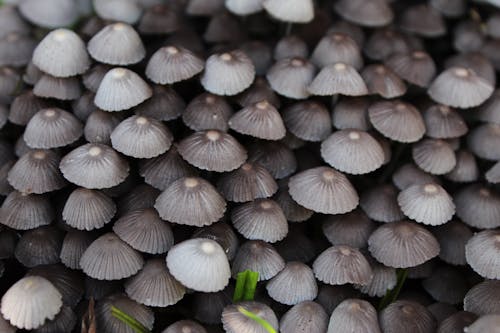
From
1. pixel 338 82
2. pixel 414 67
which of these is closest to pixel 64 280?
pixel 338 82

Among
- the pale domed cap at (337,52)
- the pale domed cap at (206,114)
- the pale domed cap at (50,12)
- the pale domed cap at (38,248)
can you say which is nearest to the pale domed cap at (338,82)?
the pale domed cap at (337,52)

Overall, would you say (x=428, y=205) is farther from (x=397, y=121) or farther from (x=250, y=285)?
(x=250, y=285)

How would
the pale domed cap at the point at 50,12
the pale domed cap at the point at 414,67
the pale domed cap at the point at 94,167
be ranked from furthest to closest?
the pale domed cap at the point at 50,12 < the pale domed cap at the point at 414,67 < the pale domed cap at the point at 94,167

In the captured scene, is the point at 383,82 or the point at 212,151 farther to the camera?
the point at 383,82

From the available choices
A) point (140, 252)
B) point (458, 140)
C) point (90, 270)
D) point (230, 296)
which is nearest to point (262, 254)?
point (230, 296)

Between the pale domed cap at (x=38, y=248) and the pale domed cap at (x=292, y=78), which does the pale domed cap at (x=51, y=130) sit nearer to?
the pale domed cap at (x=38, y=248)

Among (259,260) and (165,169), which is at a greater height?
(165,169)

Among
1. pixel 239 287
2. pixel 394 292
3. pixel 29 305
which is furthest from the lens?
pixel 394 292

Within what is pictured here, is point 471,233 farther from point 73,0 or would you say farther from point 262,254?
point 73,0
